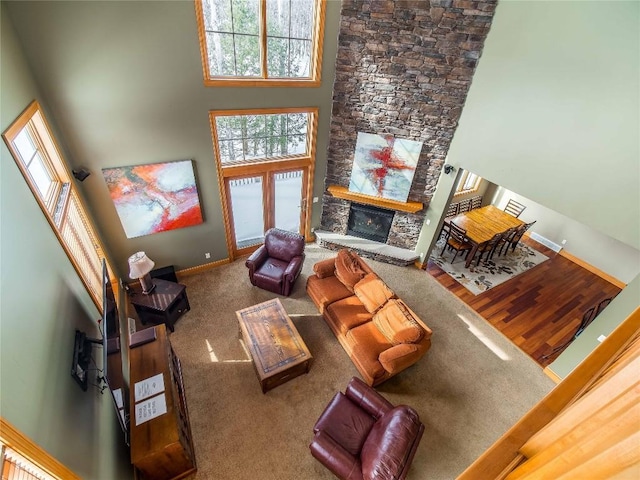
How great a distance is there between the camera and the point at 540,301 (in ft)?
20.3

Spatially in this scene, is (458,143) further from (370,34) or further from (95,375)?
(95,375)

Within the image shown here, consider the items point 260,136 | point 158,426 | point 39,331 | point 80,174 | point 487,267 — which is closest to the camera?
point 39,331

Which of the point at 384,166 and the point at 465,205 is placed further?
the point at 465,205

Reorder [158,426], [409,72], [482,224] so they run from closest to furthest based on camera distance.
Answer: [158,426] → [409,72] → [482,224]

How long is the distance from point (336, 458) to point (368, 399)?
71 centimetres

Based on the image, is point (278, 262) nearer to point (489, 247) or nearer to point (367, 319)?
point (367, 319)

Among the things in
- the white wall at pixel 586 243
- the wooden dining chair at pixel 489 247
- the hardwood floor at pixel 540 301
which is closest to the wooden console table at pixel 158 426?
the hardwood floor at pixel 540 301

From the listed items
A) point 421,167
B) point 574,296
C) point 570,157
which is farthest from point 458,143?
point 574,296

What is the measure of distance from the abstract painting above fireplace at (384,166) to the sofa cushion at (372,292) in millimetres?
1932

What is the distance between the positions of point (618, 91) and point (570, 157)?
2.60ft

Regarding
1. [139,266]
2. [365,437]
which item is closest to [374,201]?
[365,437]

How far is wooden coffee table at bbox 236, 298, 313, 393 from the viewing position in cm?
387

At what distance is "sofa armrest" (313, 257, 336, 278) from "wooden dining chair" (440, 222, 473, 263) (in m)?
3.15

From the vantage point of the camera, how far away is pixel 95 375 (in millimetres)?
2916
